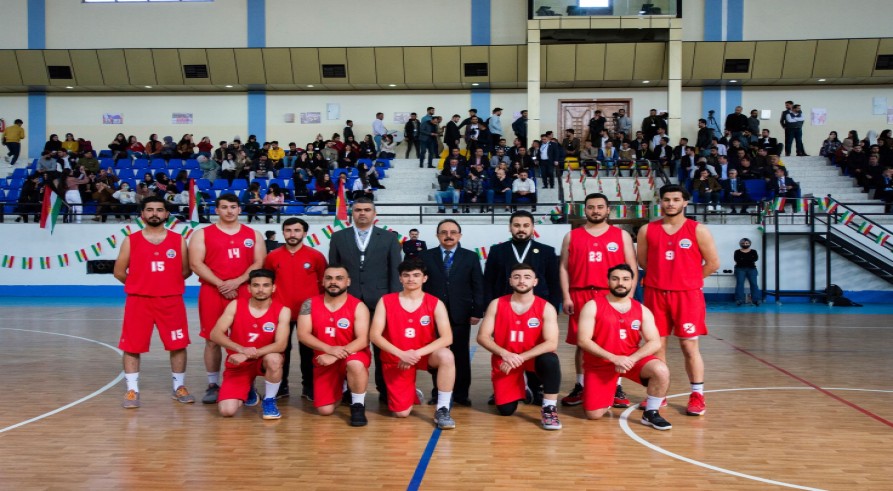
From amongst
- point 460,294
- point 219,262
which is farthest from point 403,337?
point 219,262

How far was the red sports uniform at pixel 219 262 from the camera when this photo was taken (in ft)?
23.2

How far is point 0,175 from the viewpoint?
2352 cm

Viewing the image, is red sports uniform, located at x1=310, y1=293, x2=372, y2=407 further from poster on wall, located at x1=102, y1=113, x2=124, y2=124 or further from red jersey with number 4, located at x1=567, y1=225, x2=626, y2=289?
poster on wall, located at x1=102, y1=113, x2=124, y2=124

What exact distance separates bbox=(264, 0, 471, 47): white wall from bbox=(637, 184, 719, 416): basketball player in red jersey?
59.3 ft

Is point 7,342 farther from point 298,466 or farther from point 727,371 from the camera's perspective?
point 727,371

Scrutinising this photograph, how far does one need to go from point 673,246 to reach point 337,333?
9.74 feet

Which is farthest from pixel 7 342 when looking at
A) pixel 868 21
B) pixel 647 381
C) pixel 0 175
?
pixel 868 21

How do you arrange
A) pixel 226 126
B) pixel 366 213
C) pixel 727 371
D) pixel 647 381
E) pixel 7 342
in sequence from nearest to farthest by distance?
1. pixel 647 381
2. pixel 366 213
3. pixel 727 371
4. pixel 7 342
5. pixel 226 126

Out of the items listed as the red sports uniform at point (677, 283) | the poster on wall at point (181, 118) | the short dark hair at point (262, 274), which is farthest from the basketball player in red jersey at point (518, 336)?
the poster on wall at point (181, 118)

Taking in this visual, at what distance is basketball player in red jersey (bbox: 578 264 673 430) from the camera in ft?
20.3

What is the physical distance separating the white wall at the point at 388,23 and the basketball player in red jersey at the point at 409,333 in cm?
1838

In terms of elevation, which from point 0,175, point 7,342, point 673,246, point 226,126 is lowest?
point 7,342

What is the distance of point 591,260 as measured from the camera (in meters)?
6.86

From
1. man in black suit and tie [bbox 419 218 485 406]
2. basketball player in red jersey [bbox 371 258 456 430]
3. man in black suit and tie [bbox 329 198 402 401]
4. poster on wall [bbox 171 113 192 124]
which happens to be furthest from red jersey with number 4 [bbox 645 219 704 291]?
poster on wall [bbox 171 113 192 124]
